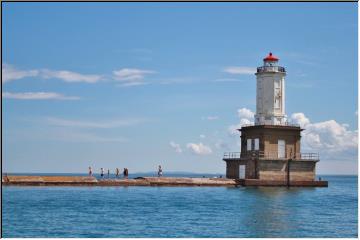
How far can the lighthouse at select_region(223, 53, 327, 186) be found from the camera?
63197mm

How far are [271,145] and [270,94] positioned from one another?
5174 millimetres

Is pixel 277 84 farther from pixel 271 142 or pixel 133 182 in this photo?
Result: pixel 133 182

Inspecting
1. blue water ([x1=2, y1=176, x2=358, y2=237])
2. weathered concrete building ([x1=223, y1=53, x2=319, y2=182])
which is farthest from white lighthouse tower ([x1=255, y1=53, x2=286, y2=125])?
blue water ([x1=2, y1=176, x2=358, y2=237])

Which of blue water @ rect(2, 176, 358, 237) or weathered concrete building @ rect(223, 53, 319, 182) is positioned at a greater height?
weathered concrete building @ rect(223, 53, 319, 182)

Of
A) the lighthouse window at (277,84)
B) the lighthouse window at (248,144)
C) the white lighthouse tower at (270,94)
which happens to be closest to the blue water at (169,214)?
the lighthouse window at (248,144)

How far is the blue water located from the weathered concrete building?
516 cm

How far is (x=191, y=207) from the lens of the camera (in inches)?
1753

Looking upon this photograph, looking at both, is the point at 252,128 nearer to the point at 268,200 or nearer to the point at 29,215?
the point at 268,200

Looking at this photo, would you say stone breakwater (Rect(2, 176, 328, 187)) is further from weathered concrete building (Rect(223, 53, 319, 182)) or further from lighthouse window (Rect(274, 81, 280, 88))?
lighthouse window (Rect(274, 81, 280, 88))

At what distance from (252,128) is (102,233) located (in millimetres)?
34610

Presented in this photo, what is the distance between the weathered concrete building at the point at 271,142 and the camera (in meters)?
63.3

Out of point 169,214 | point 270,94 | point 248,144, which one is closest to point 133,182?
point 248,144

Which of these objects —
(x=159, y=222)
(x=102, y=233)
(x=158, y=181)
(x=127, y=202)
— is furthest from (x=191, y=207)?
(x=158, y=181)

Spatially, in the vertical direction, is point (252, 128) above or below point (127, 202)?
above
